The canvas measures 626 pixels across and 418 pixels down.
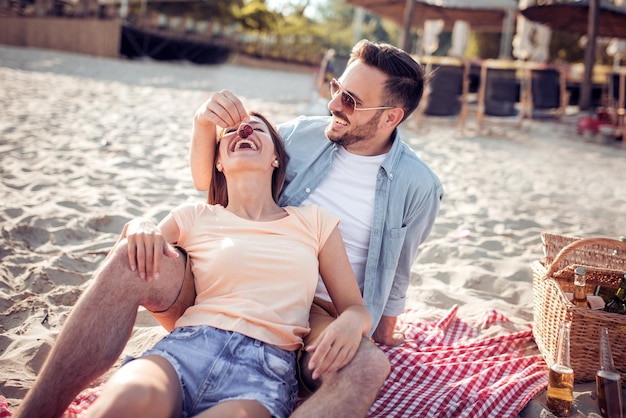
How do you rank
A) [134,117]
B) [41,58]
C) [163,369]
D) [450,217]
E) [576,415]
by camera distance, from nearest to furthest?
[163,369] → [576,415] → [450,217] → [134,117] → [41,58]

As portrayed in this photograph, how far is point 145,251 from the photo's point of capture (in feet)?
6.03

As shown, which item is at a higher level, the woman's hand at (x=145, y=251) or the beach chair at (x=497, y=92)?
the beach chair at (x=497, y=92)

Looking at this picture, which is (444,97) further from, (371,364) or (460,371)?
(371,364)

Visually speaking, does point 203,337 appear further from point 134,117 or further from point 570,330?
point 134,117

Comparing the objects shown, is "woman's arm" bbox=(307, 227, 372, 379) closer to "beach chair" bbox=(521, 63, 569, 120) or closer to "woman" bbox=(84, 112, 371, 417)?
"woman" bbox=(84, 112, 371, 417)

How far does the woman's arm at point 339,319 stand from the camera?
5.84ft

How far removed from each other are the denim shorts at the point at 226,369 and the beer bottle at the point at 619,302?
152cm

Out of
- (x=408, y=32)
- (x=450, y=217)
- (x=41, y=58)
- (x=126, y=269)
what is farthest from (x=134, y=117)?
(x=41, y=58)

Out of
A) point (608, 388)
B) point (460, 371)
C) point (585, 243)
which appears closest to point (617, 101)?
point (585, 243)

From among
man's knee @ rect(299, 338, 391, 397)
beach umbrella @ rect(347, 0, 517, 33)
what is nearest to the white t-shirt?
man's knee @ rect(299, 338, 391, 397)

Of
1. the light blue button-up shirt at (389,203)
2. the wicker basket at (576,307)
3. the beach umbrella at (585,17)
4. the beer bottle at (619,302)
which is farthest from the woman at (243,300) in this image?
the beach umbrella at (585,17)

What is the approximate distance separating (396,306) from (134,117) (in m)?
6.47

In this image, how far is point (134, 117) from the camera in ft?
26.6

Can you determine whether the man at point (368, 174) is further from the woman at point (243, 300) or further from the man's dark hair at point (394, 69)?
the woman at point (243, 300)
